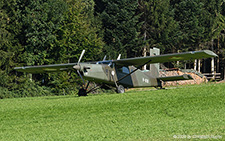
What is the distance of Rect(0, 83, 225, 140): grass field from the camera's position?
1200 cm

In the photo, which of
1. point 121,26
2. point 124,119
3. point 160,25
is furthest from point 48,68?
point 160,25

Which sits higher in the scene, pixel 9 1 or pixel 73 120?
pixel 9 1

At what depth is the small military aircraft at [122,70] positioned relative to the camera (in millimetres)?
24062

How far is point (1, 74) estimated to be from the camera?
44344mm

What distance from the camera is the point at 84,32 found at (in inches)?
2068

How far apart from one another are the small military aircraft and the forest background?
13761 mm

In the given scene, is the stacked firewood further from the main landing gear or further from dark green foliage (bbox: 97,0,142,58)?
the main landing gear

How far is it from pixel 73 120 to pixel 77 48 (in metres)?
36.3

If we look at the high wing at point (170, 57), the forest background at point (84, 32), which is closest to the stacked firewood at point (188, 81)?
the forest background at point (84, 32)

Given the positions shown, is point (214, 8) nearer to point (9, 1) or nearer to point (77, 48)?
point (77, 48)

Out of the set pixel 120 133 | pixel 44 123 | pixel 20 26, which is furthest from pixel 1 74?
pixel 120 133

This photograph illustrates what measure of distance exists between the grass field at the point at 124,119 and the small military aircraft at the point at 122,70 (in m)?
3.86

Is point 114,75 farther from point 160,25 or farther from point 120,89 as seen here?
point 160,25

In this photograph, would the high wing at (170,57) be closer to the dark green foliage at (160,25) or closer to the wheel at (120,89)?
the wheel at (120,89)
